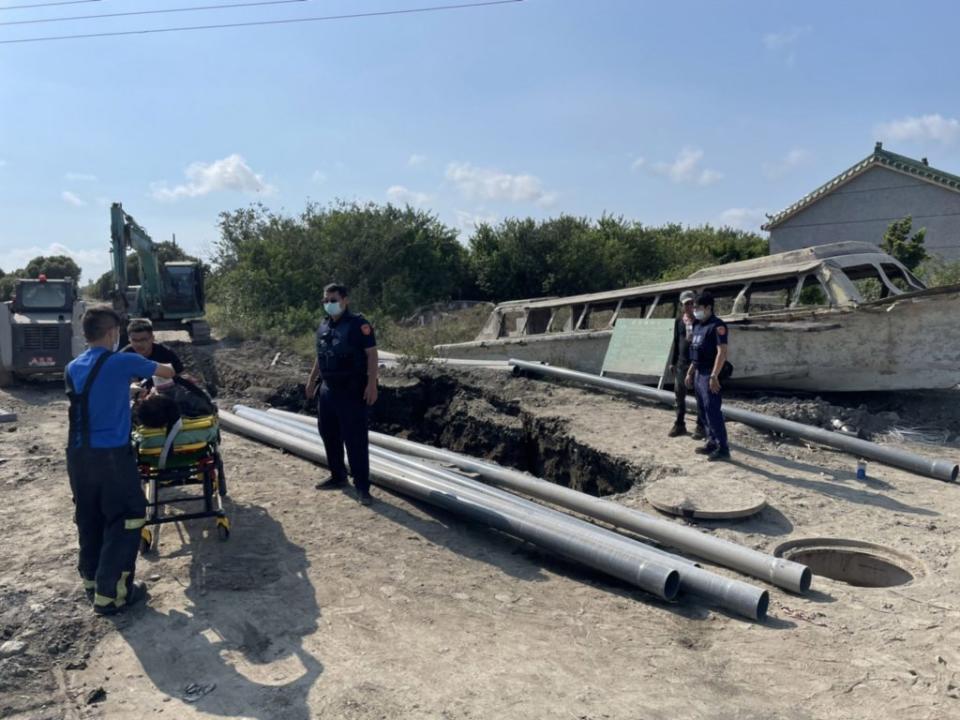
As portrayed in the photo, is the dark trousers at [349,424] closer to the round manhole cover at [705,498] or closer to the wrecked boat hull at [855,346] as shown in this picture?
the round manhole cover at [705,498]

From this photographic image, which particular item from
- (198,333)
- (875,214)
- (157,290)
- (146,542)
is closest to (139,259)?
(157,290)

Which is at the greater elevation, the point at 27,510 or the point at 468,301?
the point at 468,301

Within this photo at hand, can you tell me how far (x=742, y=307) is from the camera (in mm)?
10320

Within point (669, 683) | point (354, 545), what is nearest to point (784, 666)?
point (669, 683)

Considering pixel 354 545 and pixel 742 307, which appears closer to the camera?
pixel 354 545

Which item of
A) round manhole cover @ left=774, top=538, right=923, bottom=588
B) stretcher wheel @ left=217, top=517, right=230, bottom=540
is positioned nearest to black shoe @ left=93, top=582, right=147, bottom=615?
stretcher wheel @ left=217, top=517, right=230, bottom=540

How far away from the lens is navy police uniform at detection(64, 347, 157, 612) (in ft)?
13.3

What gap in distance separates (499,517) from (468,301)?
846 inches

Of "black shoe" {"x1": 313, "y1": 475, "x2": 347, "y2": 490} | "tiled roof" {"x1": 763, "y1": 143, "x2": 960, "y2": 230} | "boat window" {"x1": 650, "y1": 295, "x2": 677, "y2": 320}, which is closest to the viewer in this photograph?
"black shoe" {"x1": 313, "y1": 475, "x2": 347, "y2": 490}

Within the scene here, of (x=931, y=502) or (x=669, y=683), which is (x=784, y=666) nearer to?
(x=669, y=683)

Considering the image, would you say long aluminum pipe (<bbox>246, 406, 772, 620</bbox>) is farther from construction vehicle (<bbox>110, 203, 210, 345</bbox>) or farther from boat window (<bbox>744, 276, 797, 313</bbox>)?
construction vehicle (<bbox>110, 203, 210, 345</bbox>)

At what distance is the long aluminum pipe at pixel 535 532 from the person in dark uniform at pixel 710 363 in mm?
2865

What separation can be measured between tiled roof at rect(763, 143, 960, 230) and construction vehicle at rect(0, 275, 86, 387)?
24.2 meters

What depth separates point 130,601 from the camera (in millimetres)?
4184
